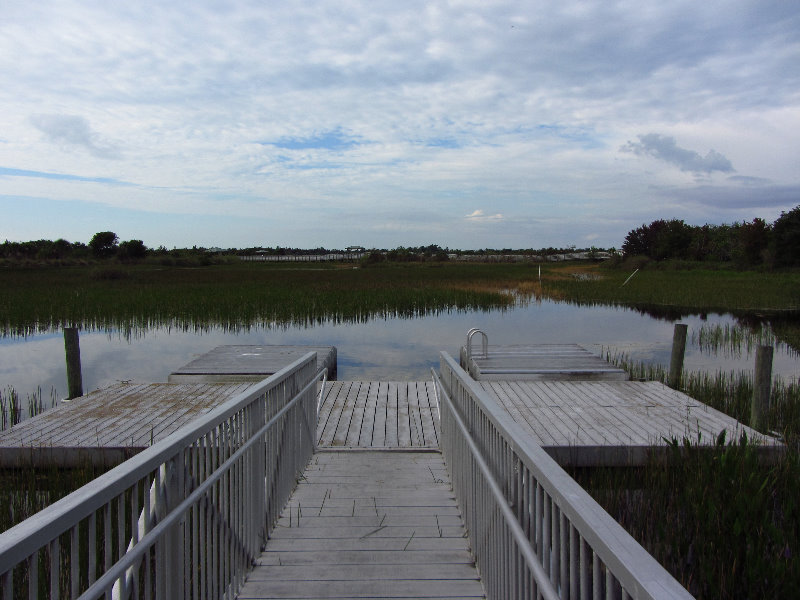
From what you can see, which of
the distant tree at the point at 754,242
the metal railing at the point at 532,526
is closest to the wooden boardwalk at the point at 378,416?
the metal railing at the point at 532,526

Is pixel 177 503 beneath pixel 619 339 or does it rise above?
above

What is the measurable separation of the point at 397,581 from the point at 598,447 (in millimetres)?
3685

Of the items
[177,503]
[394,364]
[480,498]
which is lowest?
[394,364]

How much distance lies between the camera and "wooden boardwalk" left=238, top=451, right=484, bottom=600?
10.8 feet

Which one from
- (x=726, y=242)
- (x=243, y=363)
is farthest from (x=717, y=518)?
(x=726, y=242)

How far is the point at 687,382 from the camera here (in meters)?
11.2

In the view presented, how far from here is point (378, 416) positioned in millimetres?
8078

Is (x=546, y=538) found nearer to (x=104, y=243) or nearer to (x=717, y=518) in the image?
(x=717, y=518)

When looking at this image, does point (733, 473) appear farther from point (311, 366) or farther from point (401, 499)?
point (311, 366)

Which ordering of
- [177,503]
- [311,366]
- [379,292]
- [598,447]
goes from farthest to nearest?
[379,292], [598,447], [311,366], [177,503]

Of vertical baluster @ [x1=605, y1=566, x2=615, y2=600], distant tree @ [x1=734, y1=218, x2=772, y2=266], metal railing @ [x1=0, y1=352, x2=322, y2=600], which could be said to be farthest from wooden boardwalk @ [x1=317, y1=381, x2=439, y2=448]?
distant tree @ [x1=734, y1=218, x2=772, y2=266]

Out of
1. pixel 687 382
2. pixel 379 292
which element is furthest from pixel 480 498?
pixel 379 292

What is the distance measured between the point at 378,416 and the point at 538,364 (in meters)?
4.42

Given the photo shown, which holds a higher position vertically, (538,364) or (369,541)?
(369,541)
